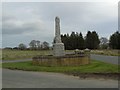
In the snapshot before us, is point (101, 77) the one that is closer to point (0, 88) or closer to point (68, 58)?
point (0, 88)

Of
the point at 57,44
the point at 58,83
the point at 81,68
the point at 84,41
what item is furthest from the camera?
the point at 84,41

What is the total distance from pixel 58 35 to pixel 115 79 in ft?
48.2

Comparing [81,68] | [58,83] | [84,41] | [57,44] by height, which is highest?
[84,41]

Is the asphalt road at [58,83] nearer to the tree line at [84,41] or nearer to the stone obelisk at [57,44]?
the stone obelisk at [57,44]

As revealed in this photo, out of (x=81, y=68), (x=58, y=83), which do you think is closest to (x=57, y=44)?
(x=81, y=68)

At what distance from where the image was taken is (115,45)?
9475 centimetres

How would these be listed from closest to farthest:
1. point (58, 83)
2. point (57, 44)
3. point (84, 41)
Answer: point (58, 83), point (57, 44), point (84, 41)

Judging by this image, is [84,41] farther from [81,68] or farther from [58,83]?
[58,83]

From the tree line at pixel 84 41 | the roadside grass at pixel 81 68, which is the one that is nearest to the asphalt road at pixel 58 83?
the roadside grass at pixel 81 68

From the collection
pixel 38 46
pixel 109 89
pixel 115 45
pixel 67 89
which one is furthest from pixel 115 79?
pixel 38 46

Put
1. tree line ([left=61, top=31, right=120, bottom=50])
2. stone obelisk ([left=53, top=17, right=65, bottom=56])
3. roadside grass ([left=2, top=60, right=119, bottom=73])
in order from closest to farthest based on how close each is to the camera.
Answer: roadside grass ([left=2, top=60, right=119, bottom=73])
stone obelisk ([left=53, top=17, right=65, bottom=56])
tree line ([left=61, top=31, right=120, bottom=50])

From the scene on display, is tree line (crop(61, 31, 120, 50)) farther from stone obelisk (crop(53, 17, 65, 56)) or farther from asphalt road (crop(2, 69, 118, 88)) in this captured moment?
asphalt road (crop(2, 69, 118, 88))

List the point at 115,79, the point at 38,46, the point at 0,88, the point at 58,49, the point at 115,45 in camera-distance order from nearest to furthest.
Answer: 1. the point at 0,88
2. the point at 115,79
3. the point at 58,49
4. the point at 115,45
5. the point at 38,46

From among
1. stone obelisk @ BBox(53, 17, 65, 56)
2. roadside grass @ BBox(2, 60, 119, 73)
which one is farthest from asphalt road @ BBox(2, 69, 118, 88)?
stone obelisk @ BBox(53, 17, 65, 56)
